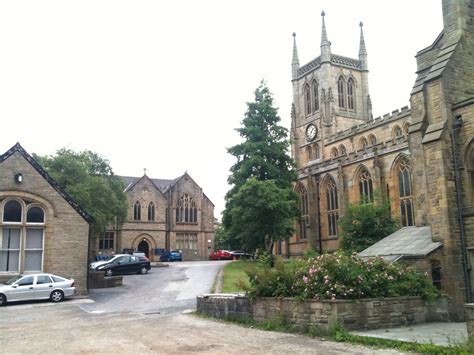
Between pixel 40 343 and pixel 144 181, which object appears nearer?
pixel 40 343

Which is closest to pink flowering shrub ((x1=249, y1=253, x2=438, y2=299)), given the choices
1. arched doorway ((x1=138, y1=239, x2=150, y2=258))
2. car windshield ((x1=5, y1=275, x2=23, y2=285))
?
car windshield ((x1=5, y1=275, x2=23, y2=285))

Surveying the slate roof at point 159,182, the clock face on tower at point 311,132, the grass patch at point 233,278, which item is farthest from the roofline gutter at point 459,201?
the clock face on tower at point 311,132

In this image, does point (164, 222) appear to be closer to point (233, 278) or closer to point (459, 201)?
point (233, 278)

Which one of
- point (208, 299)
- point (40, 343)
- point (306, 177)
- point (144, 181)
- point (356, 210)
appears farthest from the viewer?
point (144, 181)

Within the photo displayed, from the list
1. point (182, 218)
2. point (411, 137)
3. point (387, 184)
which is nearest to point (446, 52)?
point (411, 137)

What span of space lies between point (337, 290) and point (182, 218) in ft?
160

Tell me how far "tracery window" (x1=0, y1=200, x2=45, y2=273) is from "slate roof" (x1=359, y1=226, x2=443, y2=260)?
17.1 meters

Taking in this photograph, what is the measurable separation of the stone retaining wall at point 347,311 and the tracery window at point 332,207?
34.3 meters

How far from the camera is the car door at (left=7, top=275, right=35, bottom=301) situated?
22.2 metres

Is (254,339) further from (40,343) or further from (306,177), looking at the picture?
(306,177)

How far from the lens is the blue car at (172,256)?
55031 mm

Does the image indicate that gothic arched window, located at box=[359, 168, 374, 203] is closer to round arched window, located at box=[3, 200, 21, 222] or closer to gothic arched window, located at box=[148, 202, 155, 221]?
gothic arched window, located at box=[148, 202, 155, 221]

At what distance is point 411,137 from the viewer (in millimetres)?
Result: 19594

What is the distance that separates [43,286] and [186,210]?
124 ft
